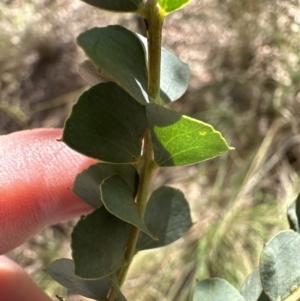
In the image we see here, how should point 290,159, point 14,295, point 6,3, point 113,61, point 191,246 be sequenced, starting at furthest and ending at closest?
point 6,3 → point 290,159 → point 191,246 → point 14,295 → point 113,61

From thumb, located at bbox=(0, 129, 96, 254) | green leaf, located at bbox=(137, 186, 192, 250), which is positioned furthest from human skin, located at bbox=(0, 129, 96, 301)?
green leaf, located at bbox=(137, 186, 192, 250)

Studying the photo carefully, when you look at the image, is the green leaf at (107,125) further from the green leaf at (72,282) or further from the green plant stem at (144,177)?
the green leaf at (72,282)

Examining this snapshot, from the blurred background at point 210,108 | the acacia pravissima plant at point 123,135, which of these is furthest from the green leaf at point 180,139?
the blurred background at point 210,108

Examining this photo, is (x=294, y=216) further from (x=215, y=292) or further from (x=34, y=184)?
(x=34, y=184)

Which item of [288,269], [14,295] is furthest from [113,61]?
[14,295]

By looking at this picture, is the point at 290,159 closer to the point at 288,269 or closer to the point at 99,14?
the point at 99,14

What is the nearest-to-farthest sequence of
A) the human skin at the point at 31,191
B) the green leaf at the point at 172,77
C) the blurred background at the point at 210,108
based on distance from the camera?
the green leaf at the point at 172,77
the human skin at the point at 31,191
the blurred background at the point at 210,108
